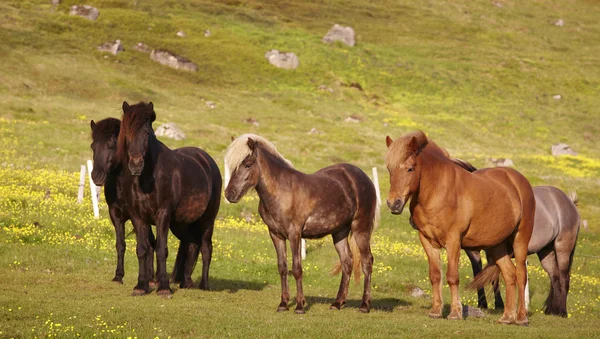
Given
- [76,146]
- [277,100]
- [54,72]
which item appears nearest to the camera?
[76,146]

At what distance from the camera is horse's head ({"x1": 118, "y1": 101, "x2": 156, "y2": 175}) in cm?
1397

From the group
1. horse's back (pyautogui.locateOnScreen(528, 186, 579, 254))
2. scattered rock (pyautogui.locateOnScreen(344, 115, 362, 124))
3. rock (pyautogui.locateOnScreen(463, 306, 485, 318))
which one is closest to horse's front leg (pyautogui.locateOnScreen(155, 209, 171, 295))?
rock (pyautogui.locateOnScreen(463, 306, 485, 318))

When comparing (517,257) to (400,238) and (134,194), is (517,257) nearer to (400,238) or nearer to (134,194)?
(134,194)

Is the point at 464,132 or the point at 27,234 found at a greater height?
the point at 27,234

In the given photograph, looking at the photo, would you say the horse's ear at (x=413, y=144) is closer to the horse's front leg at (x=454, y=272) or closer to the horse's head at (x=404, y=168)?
the horse's head at (x=404, y=168)

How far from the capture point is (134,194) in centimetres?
1460

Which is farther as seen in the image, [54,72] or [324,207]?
[54,72]

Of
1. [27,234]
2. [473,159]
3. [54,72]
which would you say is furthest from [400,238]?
[54,72]

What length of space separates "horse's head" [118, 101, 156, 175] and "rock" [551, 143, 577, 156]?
57.7m

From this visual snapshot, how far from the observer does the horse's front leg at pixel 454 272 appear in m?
12.9

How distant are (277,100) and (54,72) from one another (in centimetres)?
2169

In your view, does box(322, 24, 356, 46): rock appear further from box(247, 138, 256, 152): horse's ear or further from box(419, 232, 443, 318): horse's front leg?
box(419, 232, 443, 318): horse's front leg

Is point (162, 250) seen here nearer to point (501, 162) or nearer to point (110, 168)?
point (110, 168)

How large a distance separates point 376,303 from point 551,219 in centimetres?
464
